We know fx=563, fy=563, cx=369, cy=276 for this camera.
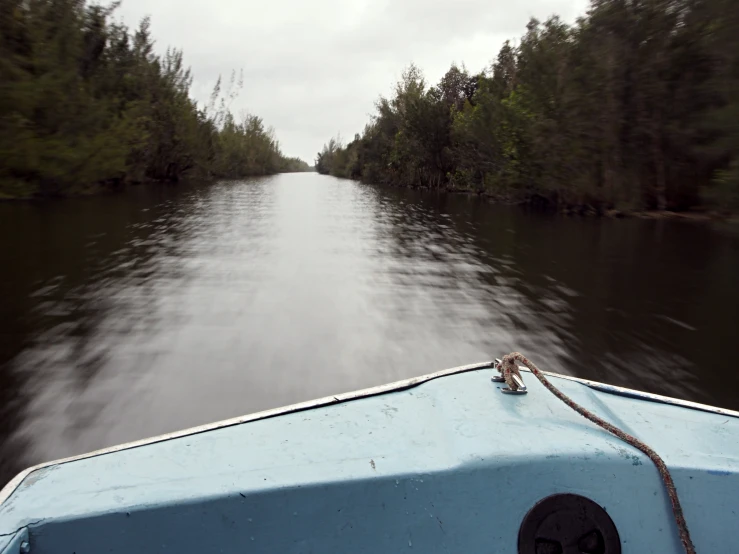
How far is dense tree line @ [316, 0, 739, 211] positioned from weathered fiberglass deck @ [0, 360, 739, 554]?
4.19 m

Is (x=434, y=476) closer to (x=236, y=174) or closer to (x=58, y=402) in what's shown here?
(x=58, y=402)

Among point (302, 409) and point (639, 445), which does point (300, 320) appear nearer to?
point (302, 409)

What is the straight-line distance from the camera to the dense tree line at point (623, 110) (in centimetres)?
762

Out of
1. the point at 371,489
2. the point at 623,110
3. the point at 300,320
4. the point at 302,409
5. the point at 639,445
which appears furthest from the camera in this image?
the point at 623,110

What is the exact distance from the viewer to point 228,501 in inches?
56.8

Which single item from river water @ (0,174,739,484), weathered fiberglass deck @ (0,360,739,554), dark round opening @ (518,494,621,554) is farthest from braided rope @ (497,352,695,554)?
river water @ (0,174,739,484)

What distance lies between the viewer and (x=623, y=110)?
15367 mm

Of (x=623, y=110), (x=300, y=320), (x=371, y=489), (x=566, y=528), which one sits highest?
(x=623, y=110)

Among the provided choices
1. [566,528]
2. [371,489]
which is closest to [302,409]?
[371,489]

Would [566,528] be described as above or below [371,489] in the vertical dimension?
below

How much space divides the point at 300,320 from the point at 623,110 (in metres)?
13.0

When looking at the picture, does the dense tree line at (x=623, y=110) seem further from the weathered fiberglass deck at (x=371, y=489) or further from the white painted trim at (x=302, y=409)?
the weathered fiberglass deck at (x=371, y=489)

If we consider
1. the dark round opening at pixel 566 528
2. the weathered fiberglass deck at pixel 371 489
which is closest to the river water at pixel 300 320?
the weathered fiberglass deck at pixel 371 489

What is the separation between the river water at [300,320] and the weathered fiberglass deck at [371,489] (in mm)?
2061
